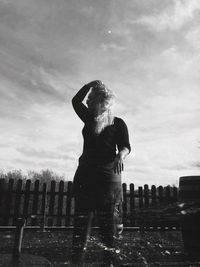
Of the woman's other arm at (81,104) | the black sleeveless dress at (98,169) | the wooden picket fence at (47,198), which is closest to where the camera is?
the black sleeveless dress at (98,169)

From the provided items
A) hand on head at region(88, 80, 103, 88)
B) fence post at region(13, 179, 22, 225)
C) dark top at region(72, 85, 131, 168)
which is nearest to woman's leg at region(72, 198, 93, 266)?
dark top at region(72, 85, 131, 168)

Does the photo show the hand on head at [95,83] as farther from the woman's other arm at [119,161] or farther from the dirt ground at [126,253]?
the dirt ground at [126,253]

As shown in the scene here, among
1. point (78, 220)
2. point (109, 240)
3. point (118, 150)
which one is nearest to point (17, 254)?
point (78, 220)

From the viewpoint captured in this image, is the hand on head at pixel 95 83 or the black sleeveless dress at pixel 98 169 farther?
the hand on head at pixel 95 83

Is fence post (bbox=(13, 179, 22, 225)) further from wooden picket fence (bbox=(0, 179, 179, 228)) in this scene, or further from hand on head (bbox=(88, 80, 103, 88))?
hand on head (bbox=(88, 80, 103, 88))

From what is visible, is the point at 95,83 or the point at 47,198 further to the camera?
the point at 47,198

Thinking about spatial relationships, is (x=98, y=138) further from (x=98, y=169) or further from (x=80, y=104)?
(x=80, y=104)

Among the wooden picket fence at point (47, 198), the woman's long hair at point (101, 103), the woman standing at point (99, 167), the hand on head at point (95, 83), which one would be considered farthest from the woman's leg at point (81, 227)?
the wooden picket fence at point (47, 198)

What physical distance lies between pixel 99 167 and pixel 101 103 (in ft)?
2.46

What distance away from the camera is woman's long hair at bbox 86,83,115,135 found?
10.0ft

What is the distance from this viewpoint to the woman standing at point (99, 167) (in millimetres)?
2643

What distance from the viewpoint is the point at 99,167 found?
278cm

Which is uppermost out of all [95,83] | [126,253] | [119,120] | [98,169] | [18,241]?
[95,83]

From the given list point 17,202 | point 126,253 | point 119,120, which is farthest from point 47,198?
point 119,120
